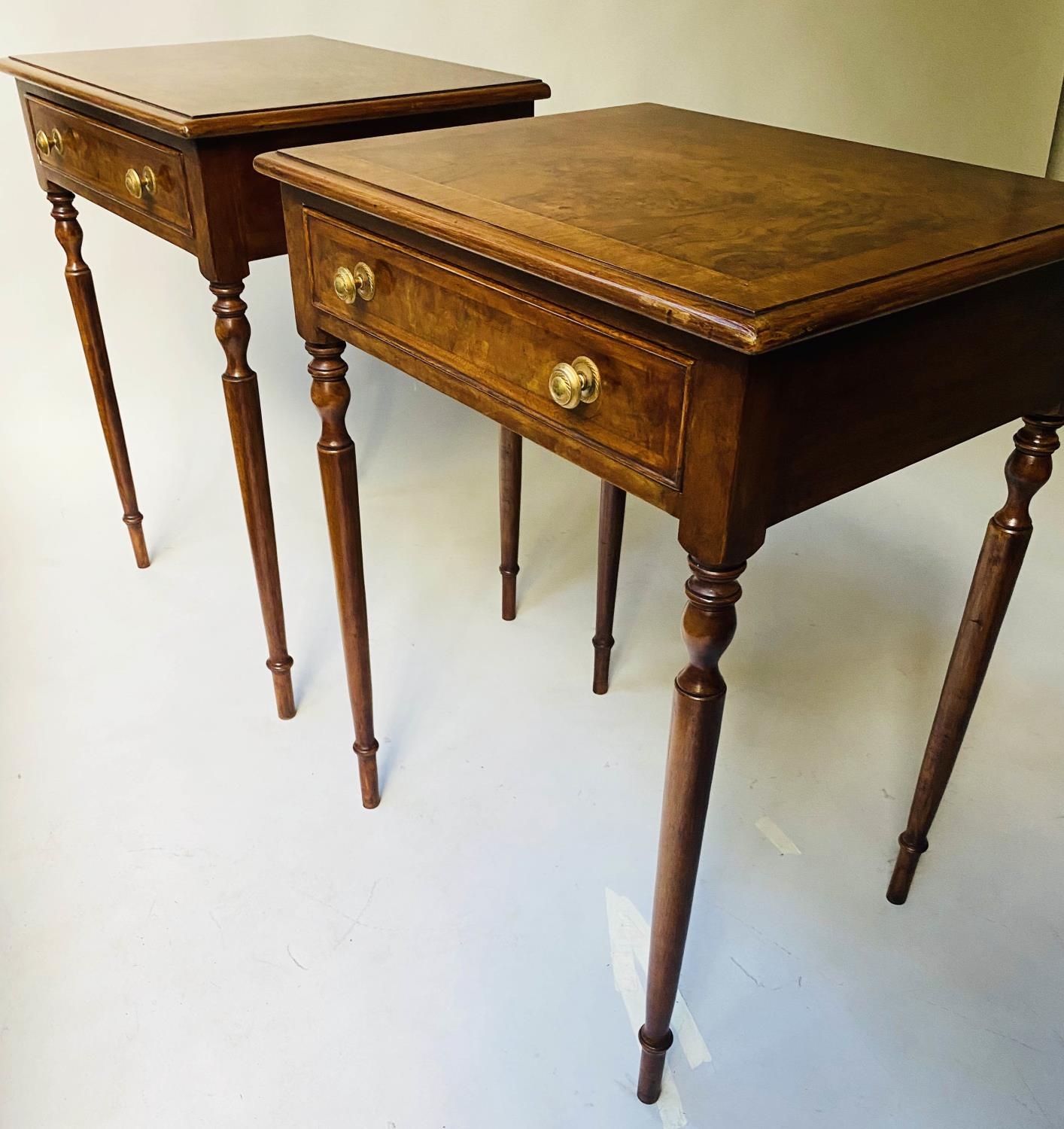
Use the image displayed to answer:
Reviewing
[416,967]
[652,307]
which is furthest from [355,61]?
[416,967]

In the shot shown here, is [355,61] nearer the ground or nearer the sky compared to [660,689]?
nearer the sky

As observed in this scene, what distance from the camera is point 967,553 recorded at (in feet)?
6.84

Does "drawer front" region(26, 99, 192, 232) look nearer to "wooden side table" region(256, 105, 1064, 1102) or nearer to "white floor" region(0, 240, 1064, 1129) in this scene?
→ "wooden side table" region(256, 105, 1064, 1102)

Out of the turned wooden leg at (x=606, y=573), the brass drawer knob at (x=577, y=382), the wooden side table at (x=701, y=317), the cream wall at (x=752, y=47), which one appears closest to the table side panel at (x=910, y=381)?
the wooden side table at (x=701, y=317)

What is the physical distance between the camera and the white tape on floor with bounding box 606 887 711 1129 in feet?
3.66

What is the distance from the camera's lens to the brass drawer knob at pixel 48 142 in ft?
5.15

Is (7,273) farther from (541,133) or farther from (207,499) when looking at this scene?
(541,133)

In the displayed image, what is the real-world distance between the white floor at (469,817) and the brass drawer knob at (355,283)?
703mm

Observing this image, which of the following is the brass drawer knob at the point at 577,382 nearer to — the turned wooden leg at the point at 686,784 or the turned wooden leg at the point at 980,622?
the turned wooden leg at the point at 686,784

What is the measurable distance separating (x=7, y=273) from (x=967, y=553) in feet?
6.38

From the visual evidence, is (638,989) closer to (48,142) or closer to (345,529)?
(345,529)

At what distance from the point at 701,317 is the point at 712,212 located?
0.24m

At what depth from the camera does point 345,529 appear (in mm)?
1285

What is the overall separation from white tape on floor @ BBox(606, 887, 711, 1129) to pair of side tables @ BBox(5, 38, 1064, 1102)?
0.11 feet
